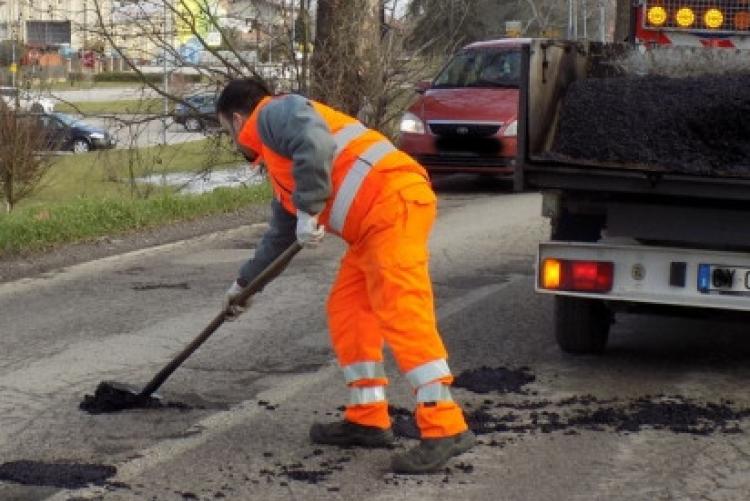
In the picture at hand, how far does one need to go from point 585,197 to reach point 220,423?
1956 millimetres

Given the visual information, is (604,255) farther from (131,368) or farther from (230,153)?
(230,153)

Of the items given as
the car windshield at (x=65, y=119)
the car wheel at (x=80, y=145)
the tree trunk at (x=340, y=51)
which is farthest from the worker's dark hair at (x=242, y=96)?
the car wheel at (x=80, y=145)

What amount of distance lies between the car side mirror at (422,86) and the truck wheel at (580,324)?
9.35m

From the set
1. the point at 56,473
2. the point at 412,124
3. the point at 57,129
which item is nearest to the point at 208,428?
the point at 56,473

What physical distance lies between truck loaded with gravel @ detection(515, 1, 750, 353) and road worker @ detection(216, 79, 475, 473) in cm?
124

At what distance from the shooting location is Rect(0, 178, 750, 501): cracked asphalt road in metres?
5.20

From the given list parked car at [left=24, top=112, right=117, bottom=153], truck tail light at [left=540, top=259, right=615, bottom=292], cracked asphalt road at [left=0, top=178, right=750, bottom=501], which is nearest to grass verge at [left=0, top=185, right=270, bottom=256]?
cracked asphalt road at [left=0, top=178, right=750, bottom=501]

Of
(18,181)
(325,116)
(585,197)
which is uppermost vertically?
(325,116)

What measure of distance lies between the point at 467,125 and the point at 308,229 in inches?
408

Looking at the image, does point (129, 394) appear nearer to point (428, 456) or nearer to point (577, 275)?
point (428, 456)

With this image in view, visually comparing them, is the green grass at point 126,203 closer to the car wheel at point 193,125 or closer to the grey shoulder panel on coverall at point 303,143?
the car wheel at point 193,125

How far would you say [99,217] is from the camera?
12.3 metres

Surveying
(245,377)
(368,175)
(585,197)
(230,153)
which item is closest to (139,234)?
(230,153)

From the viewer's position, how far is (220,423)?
6023mm
